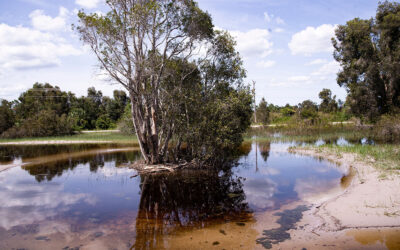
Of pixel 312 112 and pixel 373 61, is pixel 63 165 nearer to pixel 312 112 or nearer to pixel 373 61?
pixel 373 61

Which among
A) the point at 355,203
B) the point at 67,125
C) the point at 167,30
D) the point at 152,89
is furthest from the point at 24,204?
the point at 67,125

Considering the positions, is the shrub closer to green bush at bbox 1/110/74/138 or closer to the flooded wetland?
the flooded wetland

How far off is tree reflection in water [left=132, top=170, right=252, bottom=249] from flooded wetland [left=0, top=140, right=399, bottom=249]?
0.03 m

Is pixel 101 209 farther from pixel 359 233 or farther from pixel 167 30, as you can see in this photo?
pixel 167 30

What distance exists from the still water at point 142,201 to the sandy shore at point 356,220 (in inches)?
48.7

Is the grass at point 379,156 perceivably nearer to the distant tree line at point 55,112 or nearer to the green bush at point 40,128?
the distant tree line at point 55,112

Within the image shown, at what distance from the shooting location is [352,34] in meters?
28.3

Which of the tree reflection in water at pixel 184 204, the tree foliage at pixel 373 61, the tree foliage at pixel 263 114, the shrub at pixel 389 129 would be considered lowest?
the tree reflection in water at pixel 184 204

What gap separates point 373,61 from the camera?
2770 centimetres

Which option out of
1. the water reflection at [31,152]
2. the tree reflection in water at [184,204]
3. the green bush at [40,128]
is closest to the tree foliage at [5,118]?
the green bush at [40,128]

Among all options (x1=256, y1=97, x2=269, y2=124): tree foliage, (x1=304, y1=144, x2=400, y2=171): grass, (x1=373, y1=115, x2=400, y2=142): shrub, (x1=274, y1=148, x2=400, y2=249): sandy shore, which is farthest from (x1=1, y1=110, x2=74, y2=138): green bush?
(x1=274, y1=148, x2=400, y2=249): sandy shore

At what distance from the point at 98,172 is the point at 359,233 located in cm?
1400

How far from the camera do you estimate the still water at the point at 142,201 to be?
739 centimetres

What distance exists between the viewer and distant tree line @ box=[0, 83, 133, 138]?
Answer: 44.5m
